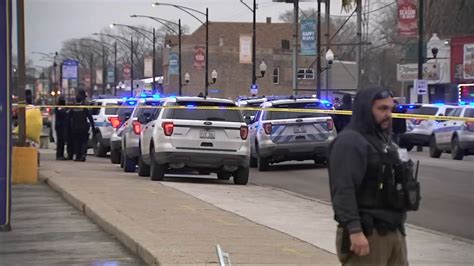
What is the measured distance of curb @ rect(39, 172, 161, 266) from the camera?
782 centimetres

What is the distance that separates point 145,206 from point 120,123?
38.9 feet

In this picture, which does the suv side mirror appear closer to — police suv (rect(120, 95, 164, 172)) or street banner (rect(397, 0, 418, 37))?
police suv (rect(120, 95, 164, 172))

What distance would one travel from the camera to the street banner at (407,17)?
33.6 m

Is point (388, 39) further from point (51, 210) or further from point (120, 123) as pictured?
point (51, 210)

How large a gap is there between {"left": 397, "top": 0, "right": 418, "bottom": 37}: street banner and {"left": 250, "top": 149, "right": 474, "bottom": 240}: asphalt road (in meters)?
12.0

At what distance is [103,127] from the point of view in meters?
24.4

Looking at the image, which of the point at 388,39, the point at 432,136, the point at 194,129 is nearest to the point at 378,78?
the point at 388,39

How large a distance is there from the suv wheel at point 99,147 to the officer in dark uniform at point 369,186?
20.7 m

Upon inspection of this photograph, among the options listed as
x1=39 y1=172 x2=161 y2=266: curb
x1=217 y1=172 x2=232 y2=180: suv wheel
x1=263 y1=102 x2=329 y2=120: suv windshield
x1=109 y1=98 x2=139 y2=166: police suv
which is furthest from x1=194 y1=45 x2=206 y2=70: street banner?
x1=39 y1=172 x2=161 y2=266: curb

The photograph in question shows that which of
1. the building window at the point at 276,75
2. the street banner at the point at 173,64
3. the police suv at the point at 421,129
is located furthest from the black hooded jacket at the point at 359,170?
the building window at the point at 276,75

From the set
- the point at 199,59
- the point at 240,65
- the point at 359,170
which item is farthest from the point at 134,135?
the point at 240,65

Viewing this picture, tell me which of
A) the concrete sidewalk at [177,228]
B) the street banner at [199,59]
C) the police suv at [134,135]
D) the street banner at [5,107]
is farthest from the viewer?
the street banner at [199,59]

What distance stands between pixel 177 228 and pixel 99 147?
1625 cm

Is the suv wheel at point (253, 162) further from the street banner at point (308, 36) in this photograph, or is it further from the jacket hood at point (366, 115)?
the street banner at point (308, 36)
